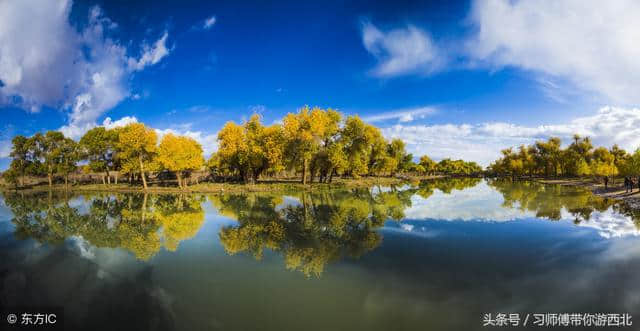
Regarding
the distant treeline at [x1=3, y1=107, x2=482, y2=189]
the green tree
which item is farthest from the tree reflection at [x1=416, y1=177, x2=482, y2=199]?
the green tree

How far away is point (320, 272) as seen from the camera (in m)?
10.5

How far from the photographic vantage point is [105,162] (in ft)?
209

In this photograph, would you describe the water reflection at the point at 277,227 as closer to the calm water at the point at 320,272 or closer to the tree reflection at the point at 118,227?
the tree reflection at the point at 118,227

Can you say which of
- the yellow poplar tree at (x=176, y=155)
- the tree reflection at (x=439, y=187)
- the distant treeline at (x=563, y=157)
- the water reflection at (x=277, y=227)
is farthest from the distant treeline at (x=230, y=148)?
the distant treeline at (x=563, y=157)

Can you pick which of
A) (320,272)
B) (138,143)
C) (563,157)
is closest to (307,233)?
(320,272)

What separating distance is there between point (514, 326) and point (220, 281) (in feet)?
28.7

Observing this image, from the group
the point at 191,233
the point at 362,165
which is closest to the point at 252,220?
the point at 191,233

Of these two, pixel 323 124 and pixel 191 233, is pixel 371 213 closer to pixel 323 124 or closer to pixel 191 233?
pixel 191 233

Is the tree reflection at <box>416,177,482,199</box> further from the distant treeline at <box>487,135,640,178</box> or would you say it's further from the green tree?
the green tree

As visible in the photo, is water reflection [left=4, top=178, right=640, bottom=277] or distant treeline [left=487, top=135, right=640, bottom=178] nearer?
water reflection [left=4, top=178, right=640, bottom=277]

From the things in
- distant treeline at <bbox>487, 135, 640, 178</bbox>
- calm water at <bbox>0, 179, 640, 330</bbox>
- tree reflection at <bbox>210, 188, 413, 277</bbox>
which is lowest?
calm water at <bbox>0, 179, 640, 330</bbox>

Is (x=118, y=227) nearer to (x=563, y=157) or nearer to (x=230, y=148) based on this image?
(x=230, y=148)

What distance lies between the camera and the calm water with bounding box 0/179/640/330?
7.60m

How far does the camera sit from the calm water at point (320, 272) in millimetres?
7602
